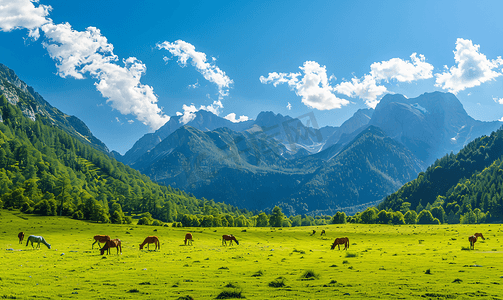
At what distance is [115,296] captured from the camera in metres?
17.2

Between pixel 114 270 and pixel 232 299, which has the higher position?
pixel 232 299

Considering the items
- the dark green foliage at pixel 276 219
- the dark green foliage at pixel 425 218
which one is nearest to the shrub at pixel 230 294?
the dark green foliage at pixel 276 219

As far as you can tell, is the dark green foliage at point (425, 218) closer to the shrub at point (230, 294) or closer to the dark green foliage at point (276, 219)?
the dark green foliage at point (276, 219)

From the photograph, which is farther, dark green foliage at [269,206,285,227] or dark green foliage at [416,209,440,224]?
dark green foliage at [416,209,440,224]

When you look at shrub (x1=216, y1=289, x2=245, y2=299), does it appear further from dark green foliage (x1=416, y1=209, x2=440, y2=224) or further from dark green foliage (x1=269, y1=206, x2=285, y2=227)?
dark green foliage (x1=416, y1=209, x2=440, y2=224)

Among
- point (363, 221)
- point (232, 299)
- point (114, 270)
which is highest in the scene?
point (232, 299)

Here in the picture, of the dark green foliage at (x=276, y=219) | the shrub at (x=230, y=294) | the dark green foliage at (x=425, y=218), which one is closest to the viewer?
the shrub at (x=230, y=294)

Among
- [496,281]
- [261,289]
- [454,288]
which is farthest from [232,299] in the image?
[496,281]

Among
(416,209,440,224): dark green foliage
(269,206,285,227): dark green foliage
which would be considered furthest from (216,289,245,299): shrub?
(416,209,440,224): dark green foliage

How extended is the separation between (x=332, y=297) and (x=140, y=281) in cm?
1426

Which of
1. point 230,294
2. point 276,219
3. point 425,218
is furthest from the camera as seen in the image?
point 425,218

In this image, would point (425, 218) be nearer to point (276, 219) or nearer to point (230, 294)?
point (276, 219)

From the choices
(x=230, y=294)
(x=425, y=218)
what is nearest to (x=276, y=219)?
(x=425, y=218)

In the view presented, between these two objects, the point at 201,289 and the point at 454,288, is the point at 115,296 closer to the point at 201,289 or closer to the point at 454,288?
the point at 201,289
